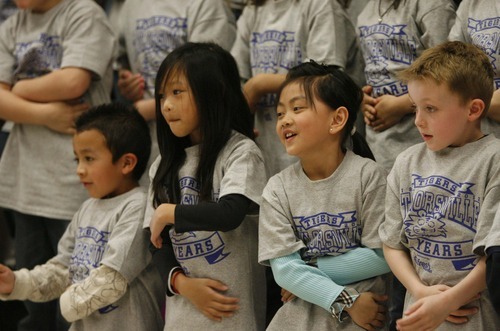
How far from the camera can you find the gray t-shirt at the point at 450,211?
182 cm

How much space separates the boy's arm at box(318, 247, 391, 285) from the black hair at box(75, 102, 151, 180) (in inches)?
33.5

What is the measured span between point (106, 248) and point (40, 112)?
66cm

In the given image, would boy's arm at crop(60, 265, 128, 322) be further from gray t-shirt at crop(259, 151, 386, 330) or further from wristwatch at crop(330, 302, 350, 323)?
wristwatch at crop(330, 302, 350, 323)

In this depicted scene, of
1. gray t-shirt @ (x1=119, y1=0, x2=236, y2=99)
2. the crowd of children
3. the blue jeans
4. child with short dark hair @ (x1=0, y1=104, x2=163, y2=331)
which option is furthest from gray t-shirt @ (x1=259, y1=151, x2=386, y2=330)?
the blue jeans

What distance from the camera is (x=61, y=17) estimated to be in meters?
2.88

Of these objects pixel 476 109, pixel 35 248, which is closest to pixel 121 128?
pixel 35 248

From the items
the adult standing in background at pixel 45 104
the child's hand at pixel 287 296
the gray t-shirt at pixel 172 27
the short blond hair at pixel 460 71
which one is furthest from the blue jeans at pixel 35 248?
the short blond hair at pixel 460 71

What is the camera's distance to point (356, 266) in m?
2.07

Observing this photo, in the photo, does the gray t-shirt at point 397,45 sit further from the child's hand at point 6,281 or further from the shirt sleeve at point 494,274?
the child's hand at point 6,281

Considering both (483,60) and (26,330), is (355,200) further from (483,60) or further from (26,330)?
(26,330)

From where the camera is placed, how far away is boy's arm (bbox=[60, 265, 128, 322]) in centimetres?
239

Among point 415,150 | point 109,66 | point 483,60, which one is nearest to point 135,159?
point 109,66

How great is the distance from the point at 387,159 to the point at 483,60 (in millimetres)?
564

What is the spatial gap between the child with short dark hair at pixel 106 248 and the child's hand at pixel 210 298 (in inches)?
10.2
